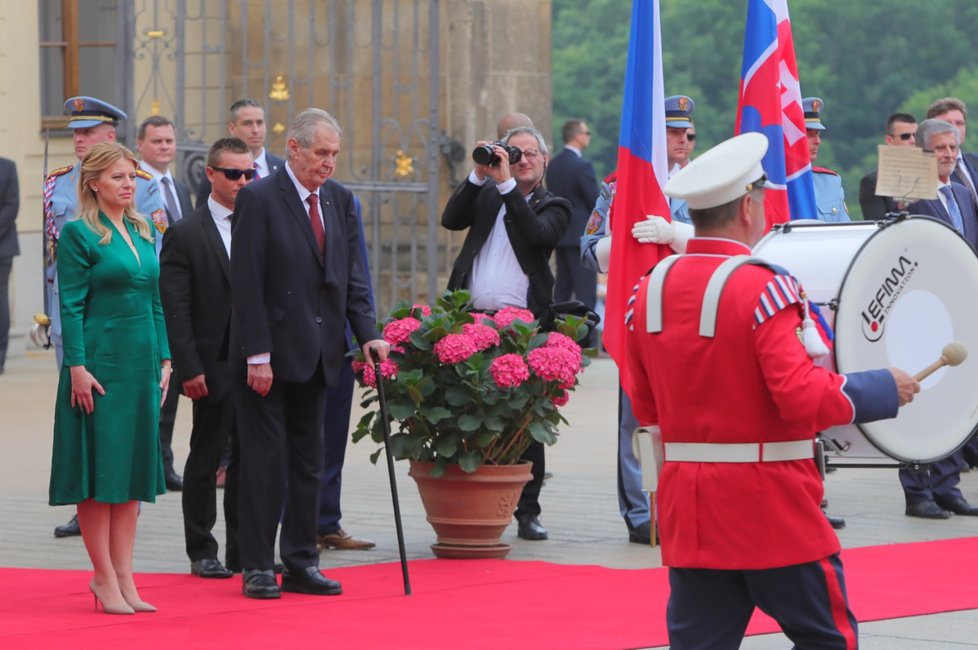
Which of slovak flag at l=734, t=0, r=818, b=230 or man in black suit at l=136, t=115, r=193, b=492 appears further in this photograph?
man in black suit at l=136, t=115, r=193, b=492

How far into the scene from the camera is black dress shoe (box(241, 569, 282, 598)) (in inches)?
A: 283

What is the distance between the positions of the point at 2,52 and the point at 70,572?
11.0 m

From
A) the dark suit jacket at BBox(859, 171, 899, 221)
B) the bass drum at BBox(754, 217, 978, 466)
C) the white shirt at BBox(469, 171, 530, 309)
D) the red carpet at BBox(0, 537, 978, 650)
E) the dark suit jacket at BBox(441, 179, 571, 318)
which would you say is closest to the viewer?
the bass drum at BBox(754, 217, 978, 466)

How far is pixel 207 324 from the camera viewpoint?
317 inches

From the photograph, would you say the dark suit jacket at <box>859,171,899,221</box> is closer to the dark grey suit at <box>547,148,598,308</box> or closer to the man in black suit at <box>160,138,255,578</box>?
the dark grey suit at <box>547,148,598,308</box>

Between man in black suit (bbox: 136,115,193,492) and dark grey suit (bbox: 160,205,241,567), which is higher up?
man in black suit (bbox: 136,115,193,492)

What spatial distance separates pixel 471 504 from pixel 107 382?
178cm

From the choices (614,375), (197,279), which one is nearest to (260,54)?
(614,375)

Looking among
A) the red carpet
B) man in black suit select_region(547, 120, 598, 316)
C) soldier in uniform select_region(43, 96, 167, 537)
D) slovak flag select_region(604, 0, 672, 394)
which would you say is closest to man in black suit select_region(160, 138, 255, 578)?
the red carpet

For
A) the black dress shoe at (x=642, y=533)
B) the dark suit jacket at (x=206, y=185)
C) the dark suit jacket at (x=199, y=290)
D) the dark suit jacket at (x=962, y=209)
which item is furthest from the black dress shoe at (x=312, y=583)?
the dark suit jacket at (x=962, y=209)

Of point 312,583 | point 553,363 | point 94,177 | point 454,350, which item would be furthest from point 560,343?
point 94,177

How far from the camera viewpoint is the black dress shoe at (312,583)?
7281 mm

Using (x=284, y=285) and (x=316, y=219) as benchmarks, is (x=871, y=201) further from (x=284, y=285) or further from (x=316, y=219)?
(x=284, y=285)

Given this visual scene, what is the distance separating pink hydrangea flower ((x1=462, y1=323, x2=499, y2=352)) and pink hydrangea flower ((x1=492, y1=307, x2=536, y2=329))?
118mm
